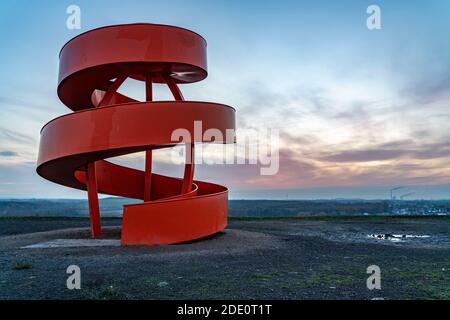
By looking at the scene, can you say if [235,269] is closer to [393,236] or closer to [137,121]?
[137,121]

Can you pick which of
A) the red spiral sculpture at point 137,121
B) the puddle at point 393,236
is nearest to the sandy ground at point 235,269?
the red spiral sculpture at point 137,121

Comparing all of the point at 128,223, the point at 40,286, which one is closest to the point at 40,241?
the point at 128,223

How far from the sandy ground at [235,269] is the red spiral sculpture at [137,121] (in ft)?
2.78

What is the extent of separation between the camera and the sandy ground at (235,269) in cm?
666

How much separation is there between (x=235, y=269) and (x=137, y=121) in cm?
591

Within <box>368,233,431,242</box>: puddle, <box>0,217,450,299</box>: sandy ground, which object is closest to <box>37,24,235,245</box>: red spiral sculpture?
<box>0,217,450,299</box>: sandy ground

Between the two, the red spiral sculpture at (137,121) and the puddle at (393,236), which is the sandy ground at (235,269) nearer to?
the red spiral sculpture at (137,121)

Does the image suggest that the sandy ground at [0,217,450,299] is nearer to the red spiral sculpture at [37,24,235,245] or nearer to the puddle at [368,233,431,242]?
the red spiral sculpture at [37,24,235,245]

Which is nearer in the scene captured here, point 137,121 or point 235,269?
point 235,269

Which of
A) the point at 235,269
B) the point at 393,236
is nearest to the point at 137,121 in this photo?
the point at 235,269

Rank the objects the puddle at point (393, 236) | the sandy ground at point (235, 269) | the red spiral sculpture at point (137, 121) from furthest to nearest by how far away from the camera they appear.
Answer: the puddle at point (393, 236)
the red spiral sculpture at point (137, 121)
the sandy ground at point (235, 269)

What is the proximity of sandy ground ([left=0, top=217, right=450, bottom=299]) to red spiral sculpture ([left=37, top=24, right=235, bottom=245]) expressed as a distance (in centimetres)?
85

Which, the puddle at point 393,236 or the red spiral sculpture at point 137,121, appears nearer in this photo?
the red spiral sculpture at point 137,121

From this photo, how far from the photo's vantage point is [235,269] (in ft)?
28.4
